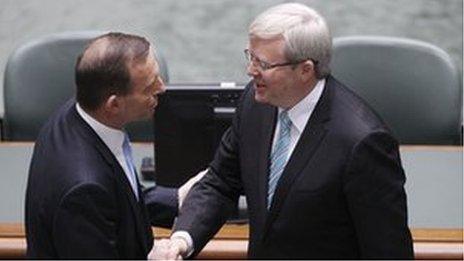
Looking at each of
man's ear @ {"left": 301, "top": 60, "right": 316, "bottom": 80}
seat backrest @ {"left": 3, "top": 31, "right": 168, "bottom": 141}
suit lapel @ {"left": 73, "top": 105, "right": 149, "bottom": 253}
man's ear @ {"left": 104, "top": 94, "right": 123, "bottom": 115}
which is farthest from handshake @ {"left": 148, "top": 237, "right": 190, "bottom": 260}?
seat backrest @ {"left": 3, "top": 31, "right": 168, "bottom": 141}

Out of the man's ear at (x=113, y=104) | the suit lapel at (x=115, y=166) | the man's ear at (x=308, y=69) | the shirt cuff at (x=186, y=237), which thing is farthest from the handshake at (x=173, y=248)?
the man's ear at (x=308, y=69)

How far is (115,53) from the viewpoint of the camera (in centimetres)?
202

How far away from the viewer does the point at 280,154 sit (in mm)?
2367

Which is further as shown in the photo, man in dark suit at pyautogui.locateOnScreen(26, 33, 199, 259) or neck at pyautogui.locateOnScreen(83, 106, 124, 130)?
neck at pyautogui.locateOnScreen(83, 106, 124, 130)

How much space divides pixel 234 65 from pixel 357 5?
67cm

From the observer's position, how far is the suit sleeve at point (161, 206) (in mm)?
2545

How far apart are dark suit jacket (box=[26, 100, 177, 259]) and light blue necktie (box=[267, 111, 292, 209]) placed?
366 millimetres

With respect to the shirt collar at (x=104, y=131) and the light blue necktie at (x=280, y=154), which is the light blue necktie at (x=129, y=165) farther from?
the light blue necktie at (x=280, y=154)

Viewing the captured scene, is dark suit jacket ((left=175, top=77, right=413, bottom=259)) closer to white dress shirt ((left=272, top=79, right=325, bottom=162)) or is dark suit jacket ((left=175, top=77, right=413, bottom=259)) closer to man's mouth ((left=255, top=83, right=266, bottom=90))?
white dress shirt ((left=272, top=79, right=325, bottom=162))

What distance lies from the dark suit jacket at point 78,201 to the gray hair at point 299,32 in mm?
473

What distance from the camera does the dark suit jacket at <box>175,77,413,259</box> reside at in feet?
7.07

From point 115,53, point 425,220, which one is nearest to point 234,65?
point 425,220

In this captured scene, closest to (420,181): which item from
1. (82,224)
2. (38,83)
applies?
(82,224)

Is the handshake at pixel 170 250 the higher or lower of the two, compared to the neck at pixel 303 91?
lower
